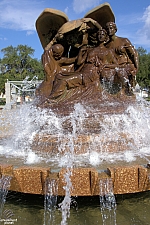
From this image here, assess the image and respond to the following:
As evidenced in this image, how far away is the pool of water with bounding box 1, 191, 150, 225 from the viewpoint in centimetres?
367

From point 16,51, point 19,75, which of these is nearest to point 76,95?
point 19,75

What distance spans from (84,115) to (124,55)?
2151 mm

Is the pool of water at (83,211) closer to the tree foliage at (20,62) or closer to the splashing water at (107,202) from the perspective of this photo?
the splashing water at (107,202)

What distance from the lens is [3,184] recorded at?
3740 mm

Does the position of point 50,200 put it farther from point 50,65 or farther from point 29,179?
point 50,65

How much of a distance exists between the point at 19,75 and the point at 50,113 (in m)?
40.2

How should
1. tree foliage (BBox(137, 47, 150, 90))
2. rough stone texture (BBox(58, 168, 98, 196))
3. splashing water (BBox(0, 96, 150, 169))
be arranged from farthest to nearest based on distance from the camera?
tree foliage (BBox(137, 47, 150, 90))
splashing water (BBox(0, 96, 150, 169))
rough stone texture (BBox(58, 168, 98, 196))

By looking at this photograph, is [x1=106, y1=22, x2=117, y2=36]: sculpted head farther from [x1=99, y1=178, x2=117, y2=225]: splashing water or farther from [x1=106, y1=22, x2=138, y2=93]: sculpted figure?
[x1=99, y1=178, x2=117, y2=225]: splashing water

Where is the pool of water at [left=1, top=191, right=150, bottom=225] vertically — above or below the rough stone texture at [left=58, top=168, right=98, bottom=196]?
below

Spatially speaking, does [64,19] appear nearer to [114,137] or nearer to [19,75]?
[114,137]

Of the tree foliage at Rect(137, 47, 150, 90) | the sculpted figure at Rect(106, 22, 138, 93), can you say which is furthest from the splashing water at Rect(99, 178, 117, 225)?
the tree foliage at Rect(137, 47, 150, 90)

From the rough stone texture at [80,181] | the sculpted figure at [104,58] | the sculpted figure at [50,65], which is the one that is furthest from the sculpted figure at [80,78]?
the rough stone texture at [80,181]

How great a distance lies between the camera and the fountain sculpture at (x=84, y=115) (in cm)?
365

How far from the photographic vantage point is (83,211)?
13.0 ft
